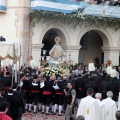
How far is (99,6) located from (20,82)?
41.6ft

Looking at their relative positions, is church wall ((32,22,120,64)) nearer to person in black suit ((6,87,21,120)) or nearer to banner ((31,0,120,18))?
banner ((31,0,120,18))

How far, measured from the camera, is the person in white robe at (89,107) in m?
12.4

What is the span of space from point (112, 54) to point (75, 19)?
14.9 ft

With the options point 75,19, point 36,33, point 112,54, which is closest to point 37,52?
point 36,33

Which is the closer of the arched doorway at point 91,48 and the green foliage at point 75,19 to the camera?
the green foliage at point 75,19

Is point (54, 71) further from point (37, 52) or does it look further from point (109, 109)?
point (109, 109)

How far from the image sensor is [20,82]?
17578mm

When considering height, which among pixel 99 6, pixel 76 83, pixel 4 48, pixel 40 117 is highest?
pixel 99 6

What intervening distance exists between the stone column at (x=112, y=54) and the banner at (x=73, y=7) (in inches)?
101

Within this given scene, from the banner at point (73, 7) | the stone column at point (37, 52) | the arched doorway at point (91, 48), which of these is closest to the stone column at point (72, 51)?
the stone column at point (37, 52)

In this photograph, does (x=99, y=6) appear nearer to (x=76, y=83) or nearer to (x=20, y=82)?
(x=76, y=83)

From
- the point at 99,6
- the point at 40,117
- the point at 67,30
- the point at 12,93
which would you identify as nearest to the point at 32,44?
the point at 67,30

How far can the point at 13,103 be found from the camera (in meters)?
12.4

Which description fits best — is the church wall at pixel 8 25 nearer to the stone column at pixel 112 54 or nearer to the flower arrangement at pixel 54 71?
the flower arrangement at pixel 54 71
